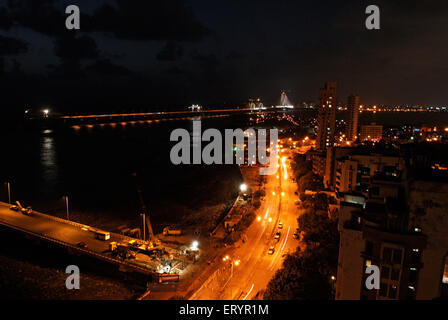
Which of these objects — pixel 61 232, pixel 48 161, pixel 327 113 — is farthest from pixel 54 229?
pixel 327 113

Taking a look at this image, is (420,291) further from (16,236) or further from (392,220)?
(16,236)

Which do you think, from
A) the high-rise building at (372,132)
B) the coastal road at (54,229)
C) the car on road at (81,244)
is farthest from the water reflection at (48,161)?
the high-rise building at (372,132)

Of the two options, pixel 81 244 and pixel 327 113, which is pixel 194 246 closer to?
pixel 81 244

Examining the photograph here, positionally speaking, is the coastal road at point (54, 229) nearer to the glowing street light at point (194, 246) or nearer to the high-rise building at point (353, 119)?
the glowing street light at point (194, 246)

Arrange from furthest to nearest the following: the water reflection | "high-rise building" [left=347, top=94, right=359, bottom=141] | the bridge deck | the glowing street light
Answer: "high-rise building" [left=347, top=94, right=359, bottom=141] → the water reflection → the glowing street light → the bridge deck

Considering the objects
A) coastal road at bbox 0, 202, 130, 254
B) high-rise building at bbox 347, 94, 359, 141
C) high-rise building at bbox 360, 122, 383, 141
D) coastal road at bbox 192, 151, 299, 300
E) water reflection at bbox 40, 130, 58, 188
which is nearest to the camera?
coastal road at bbox 192, 151, 299, 300

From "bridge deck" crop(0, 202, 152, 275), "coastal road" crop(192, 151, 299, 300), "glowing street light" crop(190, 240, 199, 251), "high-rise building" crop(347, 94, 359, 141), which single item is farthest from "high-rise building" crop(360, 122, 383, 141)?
"bridge deck" crop(0, 202, 152, 275)

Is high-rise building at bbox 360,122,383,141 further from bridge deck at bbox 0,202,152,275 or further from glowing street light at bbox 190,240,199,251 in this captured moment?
bridge deck at bbox 0,202,152,275
